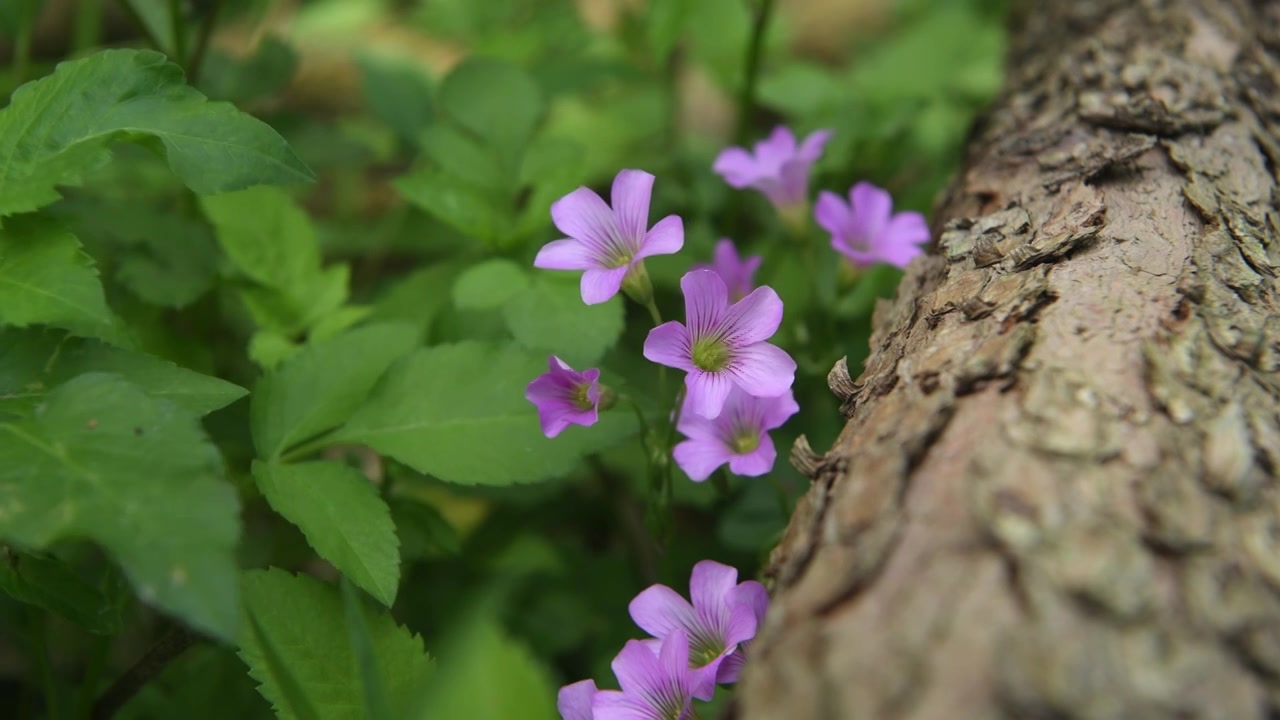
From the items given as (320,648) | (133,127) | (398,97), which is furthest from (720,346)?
(398,97)

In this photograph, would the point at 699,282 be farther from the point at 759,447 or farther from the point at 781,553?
the point at 781,553

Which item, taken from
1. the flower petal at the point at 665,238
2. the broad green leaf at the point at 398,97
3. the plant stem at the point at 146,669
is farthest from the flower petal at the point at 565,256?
the broad green leaf at the point at 398,97

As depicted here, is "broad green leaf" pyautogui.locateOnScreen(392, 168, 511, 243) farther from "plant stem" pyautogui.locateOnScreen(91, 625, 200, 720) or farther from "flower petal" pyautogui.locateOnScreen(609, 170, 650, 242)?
"plant stem" pyautogui.locateOnScreen(91, 625, 200, 720)

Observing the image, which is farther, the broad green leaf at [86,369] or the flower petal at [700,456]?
the flower petal at [700,456]

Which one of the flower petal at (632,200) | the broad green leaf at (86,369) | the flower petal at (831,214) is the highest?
the flower petal at (632,200)

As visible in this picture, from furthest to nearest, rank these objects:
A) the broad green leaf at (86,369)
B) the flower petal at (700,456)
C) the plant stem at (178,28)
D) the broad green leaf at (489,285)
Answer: the plant stem at (178,28) < the broad green leaf at (489,285) < the flower petal at (700,456) < the broad green leaf at (86,369)

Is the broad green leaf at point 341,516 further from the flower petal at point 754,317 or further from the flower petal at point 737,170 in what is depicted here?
the flower petal at point 737,170

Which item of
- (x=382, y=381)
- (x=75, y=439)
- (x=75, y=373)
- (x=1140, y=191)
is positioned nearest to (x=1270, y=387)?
(x=1140, y=191)

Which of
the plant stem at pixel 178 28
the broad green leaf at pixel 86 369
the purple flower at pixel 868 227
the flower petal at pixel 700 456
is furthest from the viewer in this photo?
the plant stem at pixel 178 28
